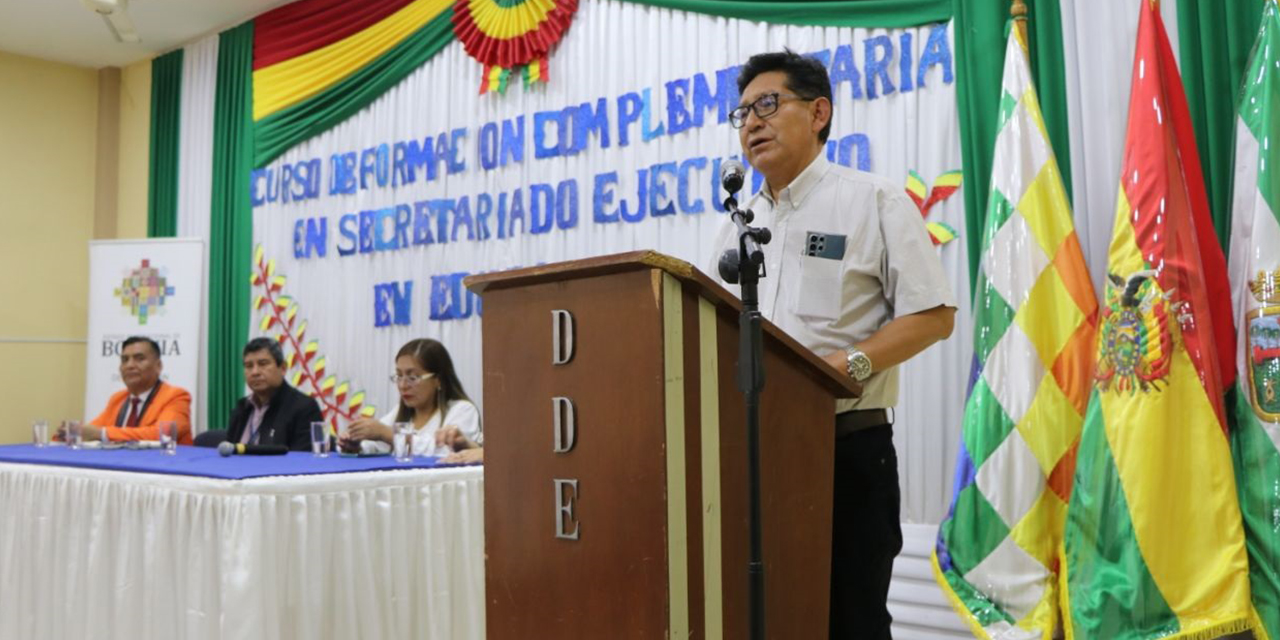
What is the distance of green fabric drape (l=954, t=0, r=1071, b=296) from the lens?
3.45 meters

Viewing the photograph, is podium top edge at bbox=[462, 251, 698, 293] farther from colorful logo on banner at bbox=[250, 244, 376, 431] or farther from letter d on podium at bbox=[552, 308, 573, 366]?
colorful logo on banner at bbox=[250, 244, 376, 431]

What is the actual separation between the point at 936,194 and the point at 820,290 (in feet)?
6.38

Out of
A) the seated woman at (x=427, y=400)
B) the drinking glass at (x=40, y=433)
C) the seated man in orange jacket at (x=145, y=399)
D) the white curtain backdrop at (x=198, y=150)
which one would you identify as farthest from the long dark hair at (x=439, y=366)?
the white curtain backdrop at (x=198, y=150)

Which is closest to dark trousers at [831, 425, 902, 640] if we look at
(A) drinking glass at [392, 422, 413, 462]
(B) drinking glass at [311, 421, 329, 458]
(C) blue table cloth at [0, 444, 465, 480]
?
(C) blue table cloth at [0, 444, 465, 480]

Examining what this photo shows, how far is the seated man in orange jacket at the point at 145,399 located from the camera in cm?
525

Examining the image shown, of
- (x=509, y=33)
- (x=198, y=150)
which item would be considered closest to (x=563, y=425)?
(x=509, y=33)

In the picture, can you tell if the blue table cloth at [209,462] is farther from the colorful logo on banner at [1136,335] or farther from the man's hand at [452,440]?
the colorful logo on banner at [1136,335]

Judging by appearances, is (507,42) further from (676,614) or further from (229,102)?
(676,614)

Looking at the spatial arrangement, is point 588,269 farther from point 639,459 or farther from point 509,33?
point 509,33

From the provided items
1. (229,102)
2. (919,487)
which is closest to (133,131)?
(229,102)

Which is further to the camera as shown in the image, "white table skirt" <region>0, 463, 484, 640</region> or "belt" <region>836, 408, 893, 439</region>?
"white table skirt" <region>0, 463, 484, 640</region>

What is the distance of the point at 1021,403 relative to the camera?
304 cm

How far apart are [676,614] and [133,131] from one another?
7.37m

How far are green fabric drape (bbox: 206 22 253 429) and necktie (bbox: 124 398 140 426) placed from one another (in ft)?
4.12
